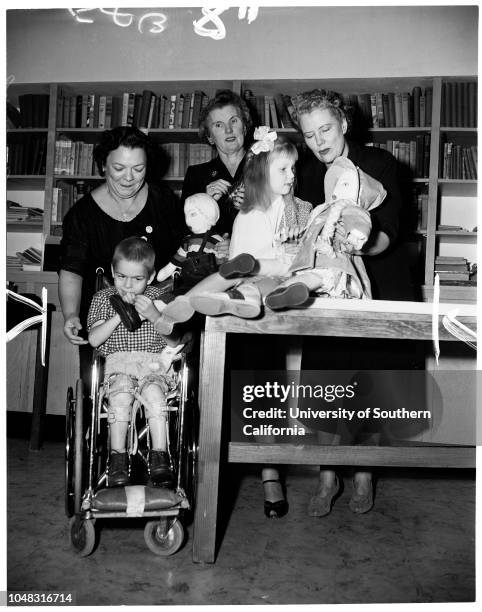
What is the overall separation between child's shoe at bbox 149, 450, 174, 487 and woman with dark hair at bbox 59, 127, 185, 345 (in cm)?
69

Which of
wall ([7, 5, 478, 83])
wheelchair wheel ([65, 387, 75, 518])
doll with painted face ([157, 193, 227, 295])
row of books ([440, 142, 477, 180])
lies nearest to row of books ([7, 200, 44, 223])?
wall ([7, 5, 478, 83])

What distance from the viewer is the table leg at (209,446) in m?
1.77

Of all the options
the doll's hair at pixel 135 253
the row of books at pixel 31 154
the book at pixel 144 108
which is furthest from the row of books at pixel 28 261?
the doll's hair at pixel 135 253

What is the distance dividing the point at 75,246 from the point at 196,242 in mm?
490

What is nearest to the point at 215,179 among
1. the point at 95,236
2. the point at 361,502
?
the point at 95,236

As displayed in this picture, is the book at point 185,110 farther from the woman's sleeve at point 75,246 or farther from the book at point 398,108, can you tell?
the woman's sleeve at point 75,246

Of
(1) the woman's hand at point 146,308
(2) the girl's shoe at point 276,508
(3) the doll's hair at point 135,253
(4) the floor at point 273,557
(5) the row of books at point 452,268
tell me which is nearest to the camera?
(4) the floor at point 273,557

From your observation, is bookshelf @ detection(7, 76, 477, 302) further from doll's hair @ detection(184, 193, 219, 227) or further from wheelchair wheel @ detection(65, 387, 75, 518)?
wheelchair wheel @ detection(65, 387, 75, 518)

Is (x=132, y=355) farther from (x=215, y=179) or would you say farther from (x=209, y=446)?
(x=215, y=179)

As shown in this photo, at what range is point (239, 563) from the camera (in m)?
1.80

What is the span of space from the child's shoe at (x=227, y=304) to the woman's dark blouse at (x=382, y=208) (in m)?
0.67

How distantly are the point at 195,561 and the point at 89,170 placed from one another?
285 cm

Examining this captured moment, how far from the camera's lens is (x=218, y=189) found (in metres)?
2.53

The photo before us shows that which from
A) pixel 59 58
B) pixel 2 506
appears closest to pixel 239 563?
pixel 2 506
